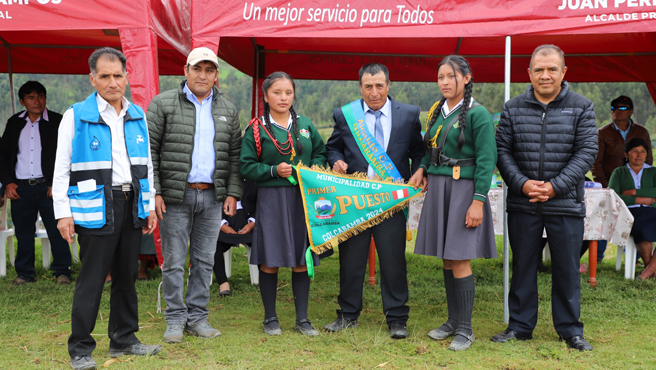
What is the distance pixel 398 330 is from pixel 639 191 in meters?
3.65

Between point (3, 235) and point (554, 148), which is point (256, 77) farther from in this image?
point (554, 148)

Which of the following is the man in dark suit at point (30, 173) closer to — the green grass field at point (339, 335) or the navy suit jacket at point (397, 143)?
the green grass field at point (339, 335)

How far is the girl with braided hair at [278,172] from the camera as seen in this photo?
358 cm

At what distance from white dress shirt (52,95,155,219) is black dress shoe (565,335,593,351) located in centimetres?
266

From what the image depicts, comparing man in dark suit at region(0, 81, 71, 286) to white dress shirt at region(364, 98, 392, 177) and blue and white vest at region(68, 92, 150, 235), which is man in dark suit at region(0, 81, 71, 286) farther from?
white dress shirt at region(364, 98, 392, 177)

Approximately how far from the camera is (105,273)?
3107mm

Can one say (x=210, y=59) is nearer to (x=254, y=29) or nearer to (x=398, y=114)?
(x=254, y=29)

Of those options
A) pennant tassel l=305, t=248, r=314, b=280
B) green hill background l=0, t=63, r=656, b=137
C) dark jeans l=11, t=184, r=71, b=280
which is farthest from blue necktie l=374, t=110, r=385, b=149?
green hill background l=0, t=63, r=656, b=137

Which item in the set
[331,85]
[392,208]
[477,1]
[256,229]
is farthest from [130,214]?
[331,85]

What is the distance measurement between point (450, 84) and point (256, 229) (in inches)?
59.6

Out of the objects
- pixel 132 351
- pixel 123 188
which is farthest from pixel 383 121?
pixel 132 351

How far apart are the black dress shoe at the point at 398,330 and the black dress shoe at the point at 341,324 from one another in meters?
0.27

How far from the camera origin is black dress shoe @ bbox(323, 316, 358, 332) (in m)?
3.82

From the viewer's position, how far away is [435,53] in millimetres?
7234
